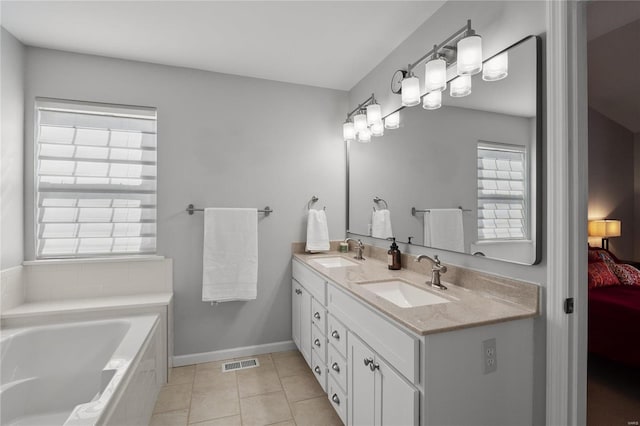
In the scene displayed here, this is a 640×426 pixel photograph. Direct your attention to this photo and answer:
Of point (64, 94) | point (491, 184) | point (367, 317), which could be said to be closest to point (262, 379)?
point (367, 317)

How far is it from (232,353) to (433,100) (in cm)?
248

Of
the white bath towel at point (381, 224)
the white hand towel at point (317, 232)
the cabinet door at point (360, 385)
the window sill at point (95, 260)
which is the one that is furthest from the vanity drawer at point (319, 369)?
the window sill at point (95, 260)

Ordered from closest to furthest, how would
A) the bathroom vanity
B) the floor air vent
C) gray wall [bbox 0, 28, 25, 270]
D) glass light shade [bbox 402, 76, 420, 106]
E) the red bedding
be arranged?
the bathroom vanity → glass light shade [bbox 402, 76, 420, 106] → gray wall [bbox 0, 28, 25, 270] → the red bedding → the floor air vent

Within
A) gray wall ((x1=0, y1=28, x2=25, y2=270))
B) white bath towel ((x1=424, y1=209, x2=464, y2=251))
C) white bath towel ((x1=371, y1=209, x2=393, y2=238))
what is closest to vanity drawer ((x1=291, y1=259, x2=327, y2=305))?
white bath towel ((x1=371, y1=209, x2=393, y2=238))

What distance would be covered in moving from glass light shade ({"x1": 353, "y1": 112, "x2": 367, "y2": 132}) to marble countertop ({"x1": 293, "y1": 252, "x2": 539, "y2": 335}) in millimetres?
1270

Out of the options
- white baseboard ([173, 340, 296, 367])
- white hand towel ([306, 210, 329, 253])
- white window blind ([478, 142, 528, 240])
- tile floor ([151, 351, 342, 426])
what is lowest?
tile floor ([151, 351, 342, 426])

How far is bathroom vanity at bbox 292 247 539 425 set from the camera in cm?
111

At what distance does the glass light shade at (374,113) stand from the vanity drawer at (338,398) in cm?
181

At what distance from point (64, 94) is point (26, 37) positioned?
0.38m

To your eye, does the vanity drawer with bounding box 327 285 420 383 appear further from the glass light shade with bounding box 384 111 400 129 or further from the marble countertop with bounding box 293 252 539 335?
the glass light shade with bounding box 384 111 400 129

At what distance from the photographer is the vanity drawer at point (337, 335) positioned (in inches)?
66.7

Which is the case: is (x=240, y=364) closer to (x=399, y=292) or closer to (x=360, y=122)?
(x=399, y=292)

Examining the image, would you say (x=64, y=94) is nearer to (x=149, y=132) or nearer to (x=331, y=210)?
(x=149, y=132)

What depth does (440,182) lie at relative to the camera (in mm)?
1809
